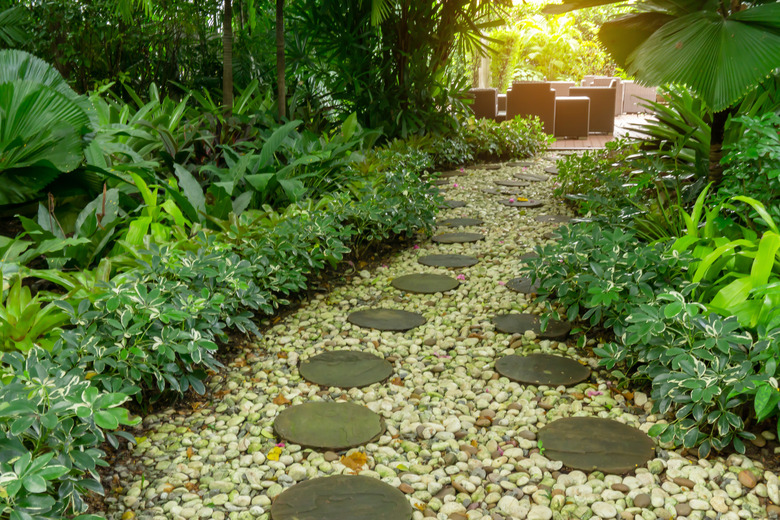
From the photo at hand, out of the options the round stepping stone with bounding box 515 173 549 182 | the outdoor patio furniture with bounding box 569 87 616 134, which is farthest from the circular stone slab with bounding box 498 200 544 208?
the outdoor patio furniture with bounding box 569 87 616 134

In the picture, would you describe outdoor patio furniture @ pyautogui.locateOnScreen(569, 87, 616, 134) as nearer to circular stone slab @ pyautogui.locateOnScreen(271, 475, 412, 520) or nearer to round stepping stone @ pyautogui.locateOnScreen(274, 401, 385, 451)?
round stepping stone @ pyautogui.locateOnScreen(274, 401, 385, 451)

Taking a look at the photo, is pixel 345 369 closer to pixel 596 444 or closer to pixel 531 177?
pixel 596 444

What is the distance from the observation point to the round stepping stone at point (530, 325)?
248cm

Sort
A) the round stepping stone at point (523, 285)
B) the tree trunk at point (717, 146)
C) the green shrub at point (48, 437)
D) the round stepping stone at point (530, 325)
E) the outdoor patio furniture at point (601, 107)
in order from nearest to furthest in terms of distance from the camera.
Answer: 1. the green shrub at point (48, 437)
2. the round stepping stone at point (530, 325)
3. the tree trunk at point (717, 146)
4. the round stepping stone at point (523, 285)
5. the outdoor patio furniture at point (601, 107)

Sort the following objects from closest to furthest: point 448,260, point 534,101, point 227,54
A: point 448,260, point 227,54, point 534,101

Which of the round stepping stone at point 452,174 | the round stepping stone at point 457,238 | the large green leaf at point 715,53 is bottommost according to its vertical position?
the round stepping stone at point 457,238

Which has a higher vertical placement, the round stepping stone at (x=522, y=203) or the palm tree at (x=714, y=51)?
the palm tree at (x=714, y=51)

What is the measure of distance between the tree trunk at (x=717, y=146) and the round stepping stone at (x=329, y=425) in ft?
6.48

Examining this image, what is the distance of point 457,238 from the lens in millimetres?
3965

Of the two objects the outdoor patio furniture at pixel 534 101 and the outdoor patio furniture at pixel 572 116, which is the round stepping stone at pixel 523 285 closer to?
the outdoor patio furniture at pixel 534 101

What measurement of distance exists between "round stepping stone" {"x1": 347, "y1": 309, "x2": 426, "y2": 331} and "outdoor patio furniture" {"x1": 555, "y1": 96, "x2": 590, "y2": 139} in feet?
23.7

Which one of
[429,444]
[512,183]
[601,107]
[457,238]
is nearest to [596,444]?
[429,444]

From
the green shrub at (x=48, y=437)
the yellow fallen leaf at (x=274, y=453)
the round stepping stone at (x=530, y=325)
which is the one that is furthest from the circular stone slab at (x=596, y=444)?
the green shrub at (x=48, y=437)

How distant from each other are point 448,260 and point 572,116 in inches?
253
